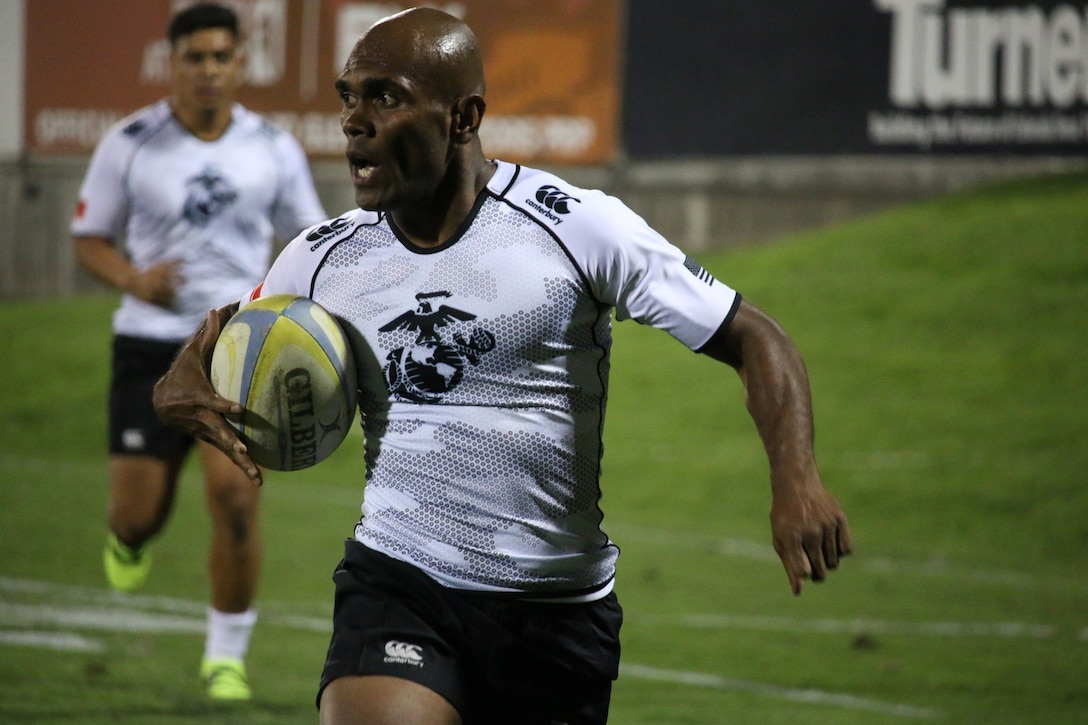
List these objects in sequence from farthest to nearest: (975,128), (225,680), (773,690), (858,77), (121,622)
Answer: (975,128), (858,77), (121,622), (773,690), (225,680)

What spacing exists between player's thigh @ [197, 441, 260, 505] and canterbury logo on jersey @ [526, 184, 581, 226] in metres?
3.07

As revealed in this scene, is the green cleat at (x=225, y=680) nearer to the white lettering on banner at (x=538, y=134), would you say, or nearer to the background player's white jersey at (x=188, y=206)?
the background player's white jersey at (x=188, y=206)

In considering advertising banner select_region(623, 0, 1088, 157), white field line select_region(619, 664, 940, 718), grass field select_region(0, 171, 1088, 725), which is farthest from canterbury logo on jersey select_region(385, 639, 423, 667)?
advertising banner select_region(623, 0, 1088, 157)

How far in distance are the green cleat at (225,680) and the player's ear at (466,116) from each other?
332cm

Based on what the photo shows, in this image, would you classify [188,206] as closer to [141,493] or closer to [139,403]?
[139,403]

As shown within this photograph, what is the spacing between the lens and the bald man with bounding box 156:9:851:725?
3.31 metres

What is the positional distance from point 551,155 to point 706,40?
2.32m

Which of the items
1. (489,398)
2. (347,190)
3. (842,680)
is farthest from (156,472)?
(347,190)

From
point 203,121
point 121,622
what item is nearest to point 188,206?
point 203,121

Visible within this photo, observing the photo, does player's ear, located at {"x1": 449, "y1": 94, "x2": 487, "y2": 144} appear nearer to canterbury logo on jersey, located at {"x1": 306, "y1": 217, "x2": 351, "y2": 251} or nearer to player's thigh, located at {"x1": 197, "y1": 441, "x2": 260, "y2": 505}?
canterbury logo on jersey, located at {"x1": 306, "y1": 217, "x2": 351, "y2": 251}

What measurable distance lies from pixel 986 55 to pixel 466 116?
1428 centimetres

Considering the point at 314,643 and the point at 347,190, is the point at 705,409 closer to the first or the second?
the point at 347,190

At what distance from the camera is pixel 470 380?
135 inches

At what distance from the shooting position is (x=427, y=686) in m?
3.27
